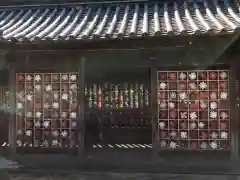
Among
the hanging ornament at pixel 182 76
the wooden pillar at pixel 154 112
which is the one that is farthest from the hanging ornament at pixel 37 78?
the hanging ornament at pixel 182 76

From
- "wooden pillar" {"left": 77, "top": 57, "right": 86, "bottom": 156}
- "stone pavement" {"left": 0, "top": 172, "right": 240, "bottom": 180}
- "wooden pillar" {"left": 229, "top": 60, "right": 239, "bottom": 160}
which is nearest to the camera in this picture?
"stone pavement" {"left": 0, "top": 172, "right": 240, "bottom": 180}

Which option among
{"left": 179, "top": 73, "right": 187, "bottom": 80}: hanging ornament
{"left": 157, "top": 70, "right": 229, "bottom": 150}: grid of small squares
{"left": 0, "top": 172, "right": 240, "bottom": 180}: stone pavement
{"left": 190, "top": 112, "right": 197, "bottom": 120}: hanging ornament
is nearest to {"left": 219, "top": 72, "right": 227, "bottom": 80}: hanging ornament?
{"left": 157, "top": 70, "right": 229, "bottom": 150}: grid of small squares

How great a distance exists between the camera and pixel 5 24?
30.5 feet

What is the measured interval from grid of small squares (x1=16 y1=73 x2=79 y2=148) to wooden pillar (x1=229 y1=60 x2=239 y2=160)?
3.55 meters

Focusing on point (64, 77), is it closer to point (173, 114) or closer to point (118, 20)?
point (118, 20)

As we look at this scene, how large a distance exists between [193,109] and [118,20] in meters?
2.78

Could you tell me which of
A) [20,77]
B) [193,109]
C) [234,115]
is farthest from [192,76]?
[20,77]

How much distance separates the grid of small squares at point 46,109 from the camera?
8.59 m

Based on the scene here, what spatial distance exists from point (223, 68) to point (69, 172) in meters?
4.17

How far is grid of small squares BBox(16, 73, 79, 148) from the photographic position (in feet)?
28.2

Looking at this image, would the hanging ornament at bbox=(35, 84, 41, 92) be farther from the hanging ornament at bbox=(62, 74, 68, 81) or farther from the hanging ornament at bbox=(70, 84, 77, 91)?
the hanging ornament at bbox=(70, 84, 77, 91)

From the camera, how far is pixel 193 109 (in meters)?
8.22

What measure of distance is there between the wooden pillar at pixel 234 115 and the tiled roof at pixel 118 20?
118cm

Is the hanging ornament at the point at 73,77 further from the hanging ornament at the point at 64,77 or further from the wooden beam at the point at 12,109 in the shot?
the wooden beam at the point at 12,109
